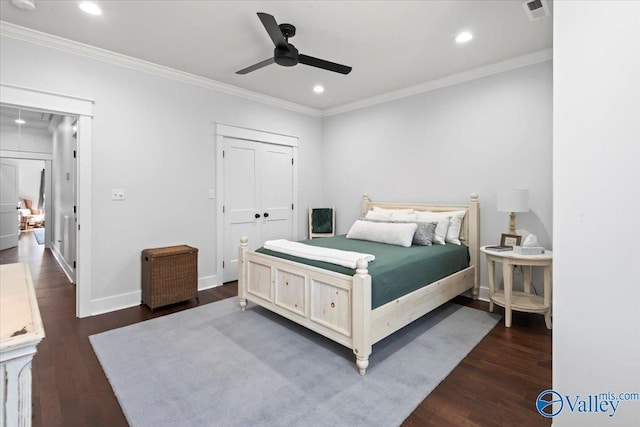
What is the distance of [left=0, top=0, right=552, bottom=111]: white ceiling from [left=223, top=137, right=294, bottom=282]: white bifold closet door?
1.13m

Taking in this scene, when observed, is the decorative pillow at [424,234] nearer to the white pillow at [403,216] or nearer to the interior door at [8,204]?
the white pillow at [403,216]

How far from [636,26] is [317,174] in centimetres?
449

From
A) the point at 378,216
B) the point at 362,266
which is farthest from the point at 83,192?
the point at 378,216

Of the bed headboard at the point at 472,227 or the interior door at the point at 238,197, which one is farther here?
the interior door at the point at 238,197

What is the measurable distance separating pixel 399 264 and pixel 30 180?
1242cm

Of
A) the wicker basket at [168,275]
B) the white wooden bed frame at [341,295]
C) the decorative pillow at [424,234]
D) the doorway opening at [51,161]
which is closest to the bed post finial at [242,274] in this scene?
the white wooden bed frame at [341,295]

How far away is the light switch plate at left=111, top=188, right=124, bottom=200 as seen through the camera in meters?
3.35

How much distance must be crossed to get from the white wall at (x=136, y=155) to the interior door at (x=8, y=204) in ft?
18.4

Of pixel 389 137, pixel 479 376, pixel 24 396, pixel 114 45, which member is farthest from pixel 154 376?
pixel 389 137

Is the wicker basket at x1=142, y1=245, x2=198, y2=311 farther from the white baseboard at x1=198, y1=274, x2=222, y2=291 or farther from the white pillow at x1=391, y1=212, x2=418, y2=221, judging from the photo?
the white pillow at x1=391, y1=212, x2=418, y2=221

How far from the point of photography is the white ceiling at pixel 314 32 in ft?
8.14

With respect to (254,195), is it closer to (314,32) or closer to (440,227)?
(314,32)

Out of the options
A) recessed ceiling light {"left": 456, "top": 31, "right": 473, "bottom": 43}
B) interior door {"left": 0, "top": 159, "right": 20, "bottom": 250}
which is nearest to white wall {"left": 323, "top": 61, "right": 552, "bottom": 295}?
recessed ceiling light {"left": 456, "top": 31, "right": 473, "bottom": 43}

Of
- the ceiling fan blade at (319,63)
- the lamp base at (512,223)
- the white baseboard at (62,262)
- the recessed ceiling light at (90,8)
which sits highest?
the recessed ceiling light at (90,8)
